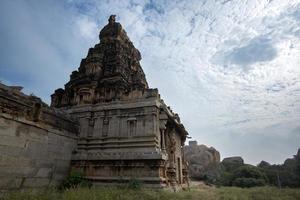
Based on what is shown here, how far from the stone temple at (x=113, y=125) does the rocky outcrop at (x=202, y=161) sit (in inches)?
1073

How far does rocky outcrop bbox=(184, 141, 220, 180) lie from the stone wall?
33.6 metres

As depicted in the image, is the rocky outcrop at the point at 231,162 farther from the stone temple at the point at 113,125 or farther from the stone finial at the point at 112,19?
the stone finial at the point at 112,19

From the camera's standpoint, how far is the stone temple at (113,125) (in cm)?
1348

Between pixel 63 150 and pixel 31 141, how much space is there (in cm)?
290

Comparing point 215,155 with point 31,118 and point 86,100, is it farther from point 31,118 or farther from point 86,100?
point 31,118

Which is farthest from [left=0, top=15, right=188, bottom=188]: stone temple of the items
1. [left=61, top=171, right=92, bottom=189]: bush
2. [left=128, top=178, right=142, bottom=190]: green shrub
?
[left=61, top=171, right=92, bottom=189]: bush

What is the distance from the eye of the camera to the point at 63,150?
13992mm

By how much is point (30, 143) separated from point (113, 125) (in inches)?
218

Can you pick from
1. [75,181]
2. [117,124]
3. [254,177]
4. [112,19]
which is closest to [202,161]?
[254,177]

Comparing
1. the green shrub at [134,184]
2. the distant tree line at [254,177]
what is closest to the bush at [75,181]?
the green shrub at [134,184]

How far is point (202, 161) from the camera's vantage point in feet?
156

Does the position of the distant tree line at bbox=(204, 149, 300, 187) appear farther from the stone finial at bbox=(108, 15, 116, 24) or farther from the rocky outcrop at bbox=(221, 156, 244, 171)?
the stone finial at bbox=(108, 15, 116, 24)

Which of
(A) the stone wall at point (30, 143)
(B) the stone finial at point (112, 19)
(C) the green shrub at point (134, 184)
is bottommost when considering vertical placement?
(C) the green shrub at point (134, 184)

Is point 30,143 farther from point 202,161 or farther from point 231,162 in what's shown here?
point 231,162
